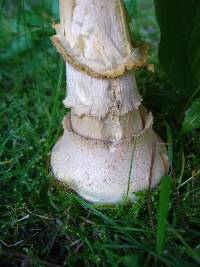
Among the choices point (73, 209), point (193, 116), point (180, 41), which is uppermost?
point (180, 41)

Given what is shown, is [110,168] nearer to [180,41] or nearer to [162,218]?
[162,218]

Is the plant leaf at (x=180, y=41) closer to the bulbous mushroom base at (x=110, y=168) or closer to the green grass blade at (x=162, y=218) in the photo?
the bulbous mushroom base at (x=110, y=168)

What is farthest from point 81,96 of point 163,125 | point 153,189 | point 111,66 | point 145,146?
point 163,125

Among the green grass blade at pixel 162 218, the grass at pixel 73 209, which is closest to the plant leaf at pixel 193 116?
the grass at pixel 73 209

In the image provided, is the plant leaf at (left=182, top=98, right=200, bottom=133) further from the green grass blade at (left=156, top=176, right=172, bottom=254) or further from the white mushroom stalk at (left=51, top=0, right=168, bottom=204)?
the green grass blade at (left=156, top=176, right=172, bottom=254)

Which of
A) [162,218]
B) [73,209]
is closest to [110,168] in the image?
[73,209]

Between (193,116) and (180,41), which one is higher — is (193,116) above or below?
below

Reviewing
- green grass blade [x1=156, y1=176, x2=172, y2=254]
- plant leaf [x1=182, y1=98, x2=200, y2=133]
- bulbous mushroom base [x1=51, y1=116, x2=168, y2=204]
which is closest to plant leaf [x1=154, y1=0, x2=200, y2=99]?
plant leaf [x1=182, y1=98, x2=200, y2=133]

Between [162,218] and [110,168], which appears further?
[110,168]

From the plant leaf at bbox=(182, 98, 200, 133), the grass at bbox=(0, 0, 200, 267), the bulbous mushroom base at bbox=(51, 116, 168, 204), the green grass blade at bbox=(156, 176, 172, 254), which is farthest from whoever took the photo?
the plant leaf at bbox=(182, 98, 200, 133)
